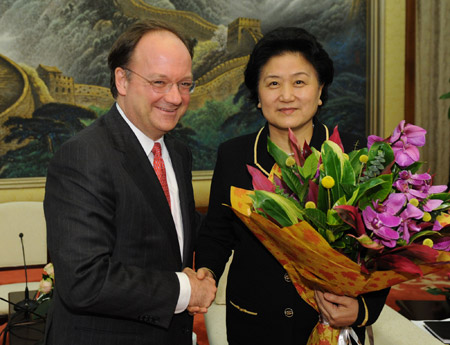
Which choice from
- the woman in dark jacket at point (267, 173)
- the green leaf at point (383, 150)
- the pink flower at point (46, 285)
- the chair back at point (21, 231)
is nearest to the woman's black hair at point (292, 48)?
the woman in dark jacket at point (267, 173)

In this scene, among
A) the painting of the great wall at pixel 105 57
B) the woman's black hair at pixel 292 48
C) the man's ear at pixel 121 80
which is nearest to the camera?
the man's ear at pixel 121 80

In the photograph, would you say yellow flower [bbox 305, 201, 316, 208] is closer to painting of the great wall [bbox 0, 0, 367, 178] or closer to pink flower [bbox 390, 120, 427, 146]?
pink flower [bbox 390, 120, 427, 146]

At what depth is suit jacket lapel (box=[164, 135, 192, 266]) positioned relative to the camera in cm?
160

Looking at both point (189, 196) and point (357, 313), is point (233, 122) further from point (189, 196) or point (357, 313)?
point (357, 313)

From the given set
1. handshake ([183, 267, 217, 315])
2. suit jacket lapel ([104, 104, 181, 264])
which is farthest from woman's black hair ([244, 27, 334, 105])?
handshake ([183, 267, 217, 315])

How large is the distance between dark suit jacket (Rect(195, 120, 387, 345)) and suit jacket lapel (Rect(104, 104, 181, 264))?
0.28 m

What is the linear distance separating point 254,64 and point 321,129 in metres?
0.35

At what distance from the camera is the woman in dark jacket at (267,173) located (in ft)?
5.22

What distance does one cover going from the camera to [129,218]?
140 centimetres

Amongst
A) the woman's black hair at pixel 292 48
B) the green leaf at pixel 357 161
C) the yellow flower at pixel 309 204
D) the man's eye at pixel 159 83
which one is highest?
the woman's black hair at pixel 292 48

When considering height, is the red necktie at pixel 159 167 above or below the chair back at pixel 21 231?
above

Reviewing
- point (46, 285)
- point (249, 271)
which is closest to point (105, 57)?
point (46, 285)

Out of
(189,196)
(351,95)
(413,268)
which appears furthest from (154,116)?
(351,95)

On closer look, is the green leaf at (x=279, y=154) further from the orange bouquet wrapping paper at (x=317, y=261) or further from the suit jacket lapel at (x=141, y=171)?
the suit jacket lapel at (x=141, y=171)
